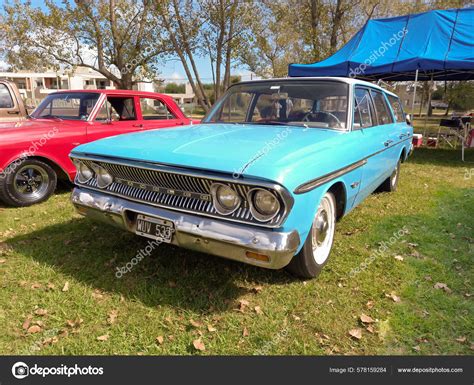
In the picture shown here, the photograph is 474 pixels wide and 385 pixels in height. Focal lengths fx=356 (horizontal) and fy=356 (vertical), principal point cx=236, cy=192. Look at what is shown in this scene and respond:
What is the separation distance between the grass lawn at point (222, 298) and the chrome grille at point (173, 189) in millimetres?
793

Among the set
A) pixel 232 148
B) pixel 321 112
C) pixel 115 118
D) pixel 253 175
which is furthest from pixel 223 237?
pixel 115 118

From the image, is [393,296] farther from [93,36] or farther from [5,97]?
[93,36]

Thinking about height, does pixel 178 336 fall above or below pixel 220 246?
below

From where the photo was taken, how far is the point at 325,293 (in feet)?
9.78

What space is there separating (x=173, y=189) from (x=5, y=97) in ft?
17.5

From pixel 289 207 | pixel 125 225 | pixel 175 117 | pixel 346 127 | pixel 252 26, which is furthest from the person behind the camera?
pixel 252 26

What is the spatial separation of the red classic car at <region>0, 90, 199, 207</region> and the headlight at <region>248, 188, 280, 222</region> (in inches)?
151

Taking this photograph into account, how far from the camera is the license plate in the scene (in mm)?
2621

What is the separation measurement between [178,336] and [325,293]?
126 centimetres

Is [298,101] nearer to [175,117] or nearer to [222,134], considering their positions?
[222,134]

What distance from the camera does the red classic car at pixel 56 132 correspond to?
478 cm

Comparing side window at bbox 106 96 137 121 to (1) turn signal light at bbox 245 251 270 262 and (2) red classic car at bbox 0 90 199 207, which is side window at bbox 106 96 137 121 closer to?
(2) red classic car at bbox 0 90 199 207

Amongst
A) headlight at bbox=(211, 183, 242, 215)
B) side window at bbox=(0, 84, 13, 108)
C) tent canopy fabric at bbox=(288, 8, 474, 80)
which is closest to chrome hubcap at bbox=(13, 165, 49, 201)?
side window at bbox=(0, 84, 13, 108)
